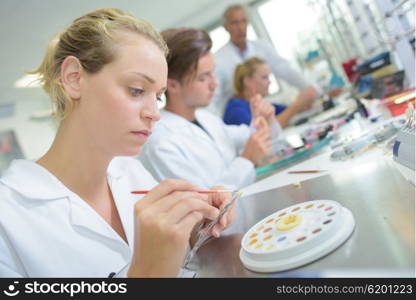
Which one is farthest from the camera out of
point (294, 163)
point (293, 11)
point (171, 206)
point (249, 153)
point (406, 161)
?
point (293, 11)

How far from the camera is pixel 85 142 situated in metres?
0.82

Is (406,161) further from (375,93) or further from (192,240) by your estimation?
(375,93)

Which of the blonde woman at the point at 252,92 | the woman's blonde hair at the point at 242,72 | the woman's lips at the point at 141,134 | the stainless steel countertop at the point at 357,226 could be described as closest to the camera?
the stainless steel countertop at the point at 357,226

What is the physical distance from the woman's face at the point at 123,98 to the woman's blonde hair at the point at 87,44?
0.10 ft

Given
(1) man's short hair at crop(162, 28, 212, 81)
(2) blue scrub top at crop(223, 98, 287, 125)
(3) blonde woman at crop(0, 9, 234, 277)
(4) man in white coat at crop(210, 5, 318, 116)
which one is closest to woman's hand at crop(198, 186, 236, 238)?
(3) blonde woman at crop(0, 9, 234, 277)

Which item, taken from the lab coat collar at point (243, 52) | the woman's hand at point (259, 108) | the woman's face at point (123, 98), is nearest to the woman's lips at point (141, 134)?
the woman's face at point (123, 98)

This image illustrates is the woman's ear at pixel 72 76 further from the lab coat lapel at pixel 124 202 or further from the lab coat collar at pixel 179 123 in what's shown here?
the lab coat collar at pixel 179 123

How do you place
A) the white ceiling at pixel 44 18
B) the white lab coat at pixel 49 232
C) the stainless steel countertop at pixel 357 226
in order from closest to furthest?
the stainless steel countertop at pixel 357 226
the white lab coat at pixel 49 232
the white ceiling at pixel 44 18

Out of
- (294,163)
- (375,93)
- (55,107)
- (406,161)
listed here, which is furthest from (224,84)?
(406,161)

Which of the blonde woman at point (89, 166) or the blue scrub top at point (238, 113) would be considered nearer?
the blonde woman at point (89, 166)

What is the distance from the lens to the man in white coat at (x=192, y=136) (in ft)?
4.32

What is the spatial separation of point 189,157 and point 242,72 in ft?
5.37

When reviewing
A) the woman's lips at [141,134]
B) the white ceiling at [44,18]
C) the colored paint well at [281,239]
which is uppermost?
the white ceiling at [44,18]

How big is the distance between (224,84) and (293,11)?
2.32 m
